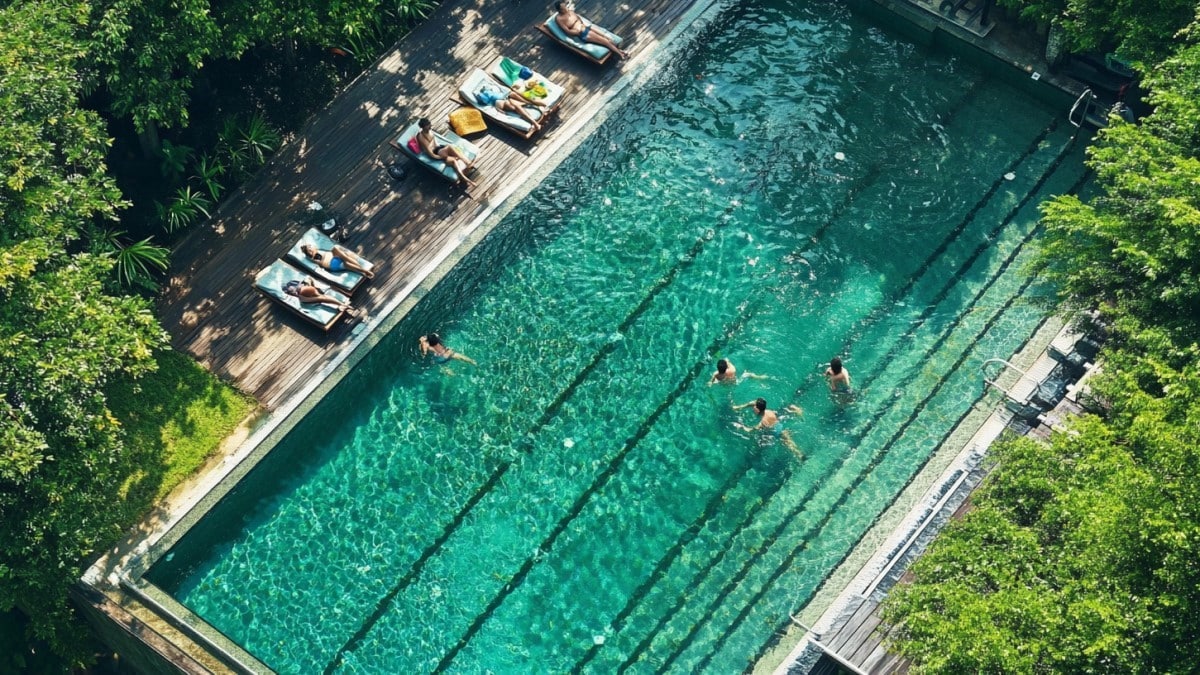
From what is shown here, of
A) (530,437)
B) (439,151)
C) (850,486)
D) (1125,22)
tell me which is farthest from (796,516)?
(1125,22)

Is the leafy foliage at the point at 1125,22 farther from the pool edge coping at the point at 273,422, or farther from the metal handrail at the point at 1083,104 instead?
the pool edge coping at the point at 273,422

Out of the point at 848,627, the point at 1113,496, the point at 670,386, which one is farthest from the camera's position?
the point at 670,386

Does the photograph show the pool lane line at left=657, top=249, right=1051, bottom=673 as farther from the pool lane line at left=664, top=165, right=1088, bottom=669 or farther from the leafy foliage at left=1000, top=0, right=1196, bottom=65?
the leafy foliage at left=1000, top=0, right=1196, bottom=65

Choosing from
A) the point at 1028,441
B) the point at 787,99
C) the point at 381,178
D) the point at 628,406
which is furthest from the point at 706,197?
the point at 1028,441

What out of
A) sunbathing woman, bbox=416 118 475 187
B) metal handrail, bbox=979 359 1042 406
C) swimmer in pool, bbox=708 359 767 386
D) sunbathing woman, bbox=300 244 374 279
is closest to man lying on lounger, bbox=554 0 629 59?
sunbathing woman, bbox=416 118 475 187

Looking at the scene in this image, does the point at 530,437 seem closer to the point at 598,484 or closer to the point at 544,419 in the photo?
the point at 544,419
